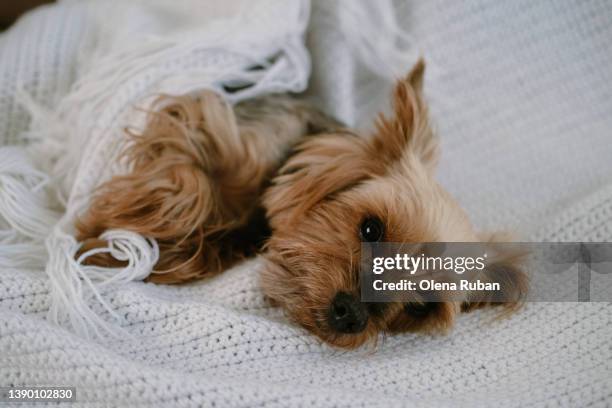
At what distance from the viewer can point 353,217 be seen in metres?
1.43

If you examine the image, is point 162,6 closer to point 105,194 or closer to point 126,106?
point 126,106

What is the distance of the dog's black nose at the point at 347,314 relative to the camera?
1262 mm

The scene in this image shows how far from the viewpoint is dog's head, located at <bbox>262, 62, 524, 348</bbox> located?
1316mm

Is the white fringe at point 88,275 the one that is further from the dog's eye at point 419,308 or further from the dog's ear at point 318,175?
the dog's eye at point 419,308

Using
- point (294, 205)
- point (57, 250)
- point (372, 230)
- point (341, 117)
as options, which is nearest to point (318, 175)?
point (294, 205)

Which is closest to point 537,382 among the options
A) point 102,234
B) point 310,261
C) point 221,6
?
point 310,261

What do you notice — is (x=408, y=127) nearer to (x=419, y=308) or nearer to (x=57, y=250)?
(x=419, y=308)

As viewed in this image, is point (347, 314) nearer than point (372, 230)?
Yes

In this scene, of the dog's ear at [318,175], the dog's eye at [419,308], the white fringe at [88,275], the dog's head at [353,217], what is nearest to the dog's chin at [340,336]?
the dog's head at [353,217]

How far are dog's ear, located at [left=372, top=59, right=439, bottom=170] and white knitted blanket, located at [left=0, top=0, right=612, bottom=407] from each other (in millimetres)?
431

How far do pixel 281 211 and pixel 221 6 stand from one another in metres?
1.03

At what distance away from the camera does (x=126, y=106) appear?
1.67 m

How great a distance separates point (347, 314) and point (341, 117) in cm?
99

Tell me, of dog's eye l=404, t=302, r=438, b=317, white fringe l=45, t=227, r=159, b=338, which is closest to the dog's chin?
dog's eye l=404, t=302, r=438, b=317
